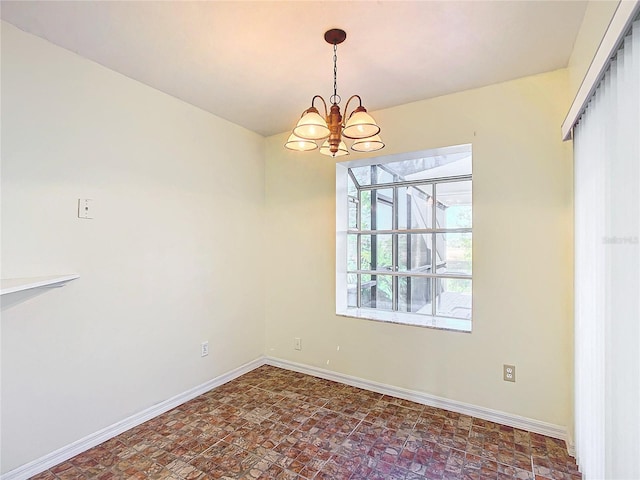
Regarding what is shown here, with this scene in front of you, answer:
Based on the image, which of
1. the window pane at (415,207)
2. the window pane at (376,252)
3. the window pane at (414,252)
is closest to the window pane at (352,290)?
the window pane at (376,252)

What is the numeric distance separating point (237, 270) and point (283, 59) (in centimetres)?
196

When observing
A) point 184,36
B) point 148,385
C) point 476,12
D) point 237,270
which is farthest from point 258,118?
point 148,385

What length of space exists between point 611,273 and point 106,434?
117 inches

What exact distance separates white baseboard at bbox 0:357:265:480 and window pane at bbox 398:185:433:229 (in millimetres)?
2281

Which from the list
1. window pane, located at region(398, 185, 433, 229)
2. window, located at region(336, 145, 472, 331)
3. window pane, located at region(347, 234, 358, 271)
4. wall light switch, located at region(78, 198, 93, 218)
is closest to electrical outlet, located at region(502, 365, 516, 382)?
window, located at region(336, 145, 472, 331)

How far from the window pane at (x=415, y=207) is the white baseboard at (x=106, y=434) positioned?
89.8 inches

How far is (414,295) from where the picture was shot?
3.27 meters

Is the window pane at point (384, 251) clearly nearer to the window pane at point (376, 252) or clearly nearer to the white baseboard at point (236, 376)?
the window pane at point (376, 252)

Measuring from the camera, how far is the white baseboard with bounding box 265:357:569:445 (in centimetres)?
225

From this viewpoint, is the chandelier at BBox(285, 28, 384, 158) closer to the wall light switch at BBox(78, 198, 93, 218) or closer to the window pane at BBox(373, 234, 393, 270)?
the wall light switch at BBox(78, 198, 93, 218)

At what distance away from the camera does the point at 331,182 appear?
10.5 ft

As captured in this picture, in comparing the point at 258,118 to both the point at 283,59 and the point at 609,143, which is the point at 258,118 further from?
the point at 609,143

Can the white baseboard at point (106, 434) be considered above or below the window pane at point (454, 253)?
below

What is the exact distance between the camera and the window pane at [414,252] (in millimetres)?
3229
